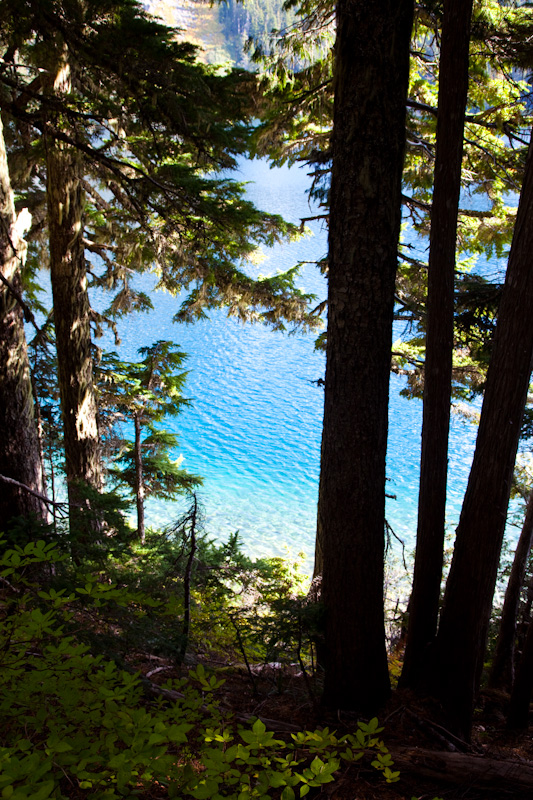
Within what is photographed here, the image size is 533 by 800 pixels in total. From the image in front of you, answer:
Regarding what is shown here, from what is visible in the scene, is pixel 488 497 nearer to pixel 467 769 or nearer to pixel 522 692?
pixel 467 769

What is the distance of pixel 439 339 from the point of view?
341cm

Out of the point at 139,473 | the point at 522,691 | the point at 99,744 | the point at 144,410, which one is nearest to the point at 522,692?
the point at 522,691

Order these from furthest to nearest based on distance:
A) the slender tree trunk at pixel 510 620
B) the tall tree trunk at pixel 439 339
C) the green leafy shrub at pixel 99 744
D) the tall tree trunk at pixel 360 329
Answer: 1. the slender tree trunk at pixel 510 620
2. the tall tree trunk at pixel 439 339
3. the tall tree trunk at pixel 360 329
4. the green leafy shrub at pixel 99 744

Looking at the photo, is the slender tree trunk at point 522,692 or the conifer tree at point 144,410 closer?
the slender tree trunk at point 522,692

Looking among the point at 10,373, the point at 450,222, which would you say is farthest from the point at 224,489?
the point at 450,222

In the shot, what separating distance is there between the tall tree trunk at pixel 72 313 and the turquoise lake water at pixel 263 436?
9.05 ft

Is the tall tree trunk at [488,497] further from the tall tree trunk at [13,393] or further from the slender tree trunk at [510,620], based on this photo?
the tall tree trunk at [13,393]

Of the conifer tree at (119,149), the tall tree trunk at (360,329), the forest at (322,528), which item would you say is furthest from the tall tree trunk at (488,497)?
the conifer tree at (119,149)

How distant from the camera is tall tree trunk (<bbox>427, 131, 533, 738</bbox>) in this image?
9.75 ft

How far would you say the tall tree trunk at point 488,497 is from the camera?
2.97 metres

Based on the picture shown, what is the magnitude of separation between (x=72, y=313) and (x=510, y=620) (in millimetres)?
6212

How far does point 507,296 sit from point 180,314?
6.69m

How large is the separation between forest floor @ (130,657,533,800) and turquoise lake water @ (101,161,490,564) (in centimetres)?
510

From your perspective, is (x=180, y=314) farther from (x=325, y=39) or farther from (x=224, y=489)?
Result: (x=224, y=489)
